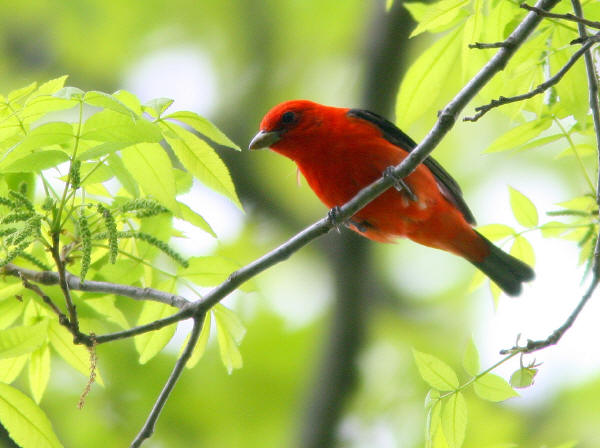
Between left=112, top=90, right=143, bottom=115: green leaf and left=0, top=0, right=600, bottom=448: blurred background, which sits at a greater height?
left=0, top=0, right=600, bottom=448: blurred background

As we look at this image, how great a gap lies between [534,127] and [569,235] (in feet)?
1.97

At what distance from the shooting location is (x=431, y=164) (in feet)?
16.7

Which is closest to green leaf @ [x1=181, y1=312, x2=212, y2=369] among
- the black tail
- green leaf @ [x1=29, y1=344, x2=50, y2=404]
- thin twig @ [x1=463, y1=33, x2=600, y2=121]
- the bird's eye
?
green leaf @ [x1=29, y1=344, x2=50, y2=404]

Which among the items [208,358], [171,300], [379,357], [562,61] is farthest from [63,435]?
[562,61]

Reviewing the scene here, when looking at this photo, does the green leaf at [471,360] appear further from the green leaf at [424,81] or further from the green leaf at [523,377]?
the green leaf at [424,81]

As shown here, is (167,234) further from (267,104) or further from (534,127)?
(267,104)

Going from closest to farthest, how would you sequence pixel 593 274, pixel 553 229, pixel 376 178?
1. pixel 593 274
2. pixel 553 229
3. pixel 376 178

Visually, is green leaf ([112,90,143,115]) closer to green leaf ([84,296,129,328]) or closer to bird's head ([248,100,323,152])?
green leaf ([84,296,129,328])

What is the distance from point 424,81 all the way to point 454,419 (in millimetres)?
1292

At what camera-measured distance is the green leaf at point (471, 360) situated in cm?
264

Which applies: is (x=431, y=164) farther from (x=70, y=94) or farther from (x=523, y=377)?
(x=70, y=94)

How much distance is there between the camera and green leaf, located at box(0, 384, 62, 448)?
2.46m

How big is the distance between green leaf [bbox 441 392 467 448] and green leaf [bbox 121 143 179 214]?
3.77 ft

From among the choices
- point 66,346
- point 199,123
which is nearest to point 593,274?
point 199,123
